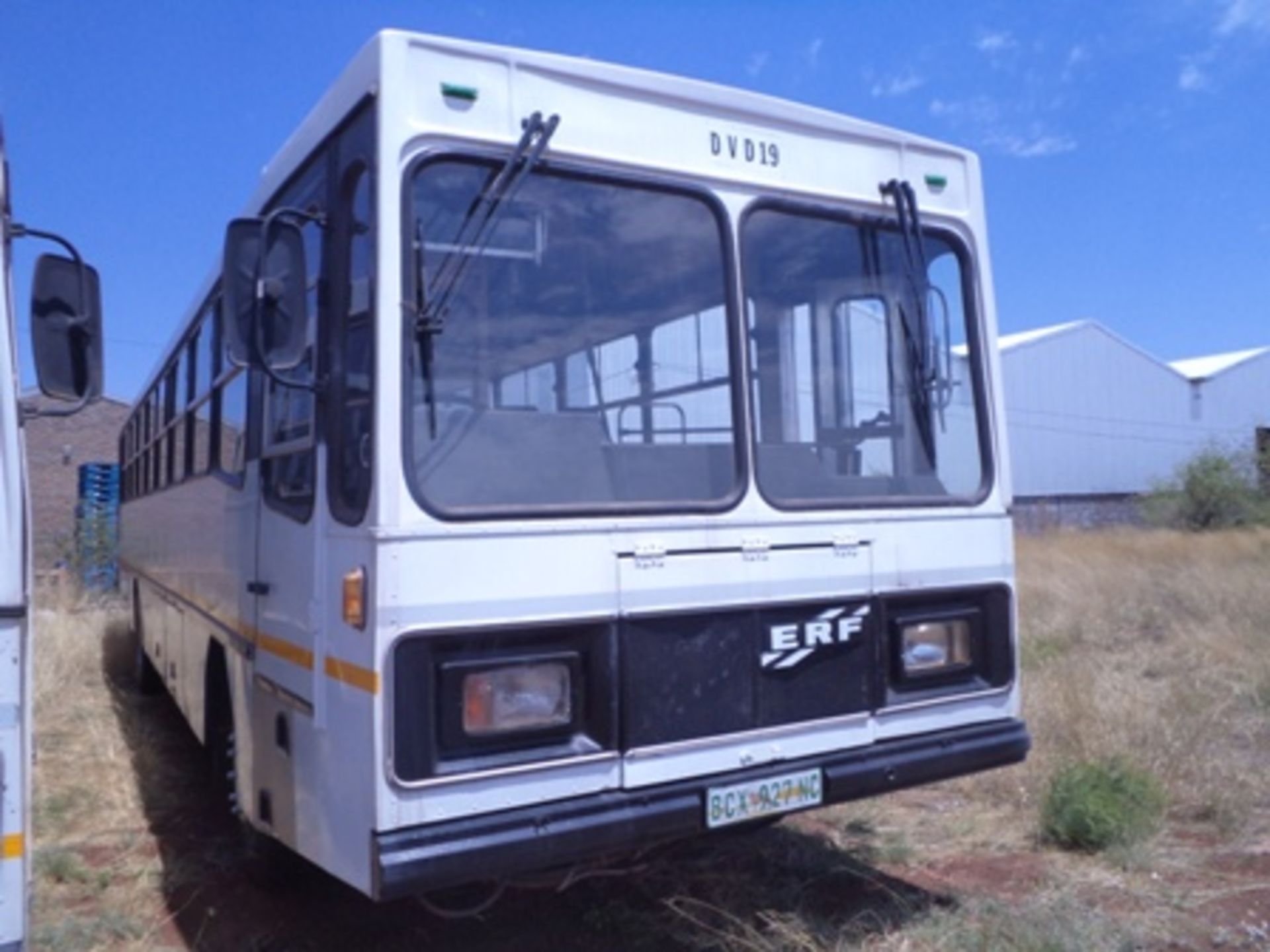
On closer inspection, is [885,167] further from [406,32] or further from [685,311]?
[406,32]

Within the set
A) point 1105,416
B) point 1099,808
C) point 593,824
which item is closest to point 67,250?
point 593,824

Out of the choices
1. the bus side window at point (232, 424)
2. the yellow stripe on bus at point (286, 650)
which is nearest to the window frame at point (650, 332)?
the yellow stripe on bus at point (286, 650)

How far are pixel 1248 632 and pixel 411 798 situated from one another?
409 inches

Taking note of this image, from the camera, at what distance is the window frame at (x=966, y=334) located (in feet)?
13.8

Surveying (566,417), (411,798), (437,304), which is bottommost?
(411,798)

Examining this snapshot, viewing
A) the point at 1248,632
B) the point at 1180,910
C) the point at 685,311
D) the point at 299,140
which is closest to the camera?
the point at 685,311

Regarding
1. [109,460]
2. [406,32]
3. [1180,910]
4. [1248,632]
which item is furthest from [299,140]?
[109,460]

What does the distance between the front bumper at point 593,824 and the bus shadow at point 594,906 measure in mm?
547

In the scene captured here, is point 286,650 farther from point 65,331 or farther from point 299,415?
point 65,331

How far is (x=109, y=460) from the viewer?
33.4 m

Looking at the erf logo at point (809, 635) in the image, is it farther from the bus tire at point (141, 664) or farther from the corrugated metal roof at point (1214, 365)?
the corrugated metal roof at point (1214, 365)

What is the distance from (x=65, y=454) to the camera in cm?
3309

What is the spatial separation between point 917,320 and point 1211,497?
35262mm

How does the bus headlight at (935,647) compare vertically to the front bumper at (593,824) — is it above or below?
above
